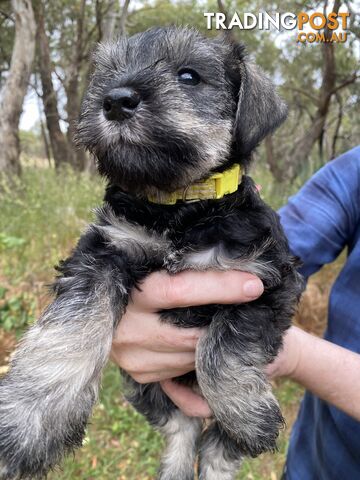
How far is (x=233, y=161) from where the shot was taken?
1.97 meters

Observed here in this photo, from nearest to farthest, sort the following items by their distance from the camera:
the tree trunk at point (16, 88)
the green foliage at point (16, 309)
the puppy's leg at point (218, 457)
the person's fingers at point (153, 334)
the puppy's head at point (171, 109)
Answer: the puppy's head at point (171, 109), the person's fingers at point (153, 334), the puppy's leg at point (218, 457), the green foliage at point (16, 309), the tree trunk at point (16, 88)

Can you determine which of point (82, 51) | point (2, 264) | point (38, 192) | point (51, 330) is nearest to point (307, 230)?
point (51, 330)

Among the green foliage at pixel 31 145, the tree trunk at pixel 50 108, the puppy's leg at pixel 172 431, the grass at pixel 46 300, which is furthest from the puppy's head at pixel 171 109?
the tree trunk at pixel 50 108

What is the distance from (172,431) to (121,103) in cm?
173

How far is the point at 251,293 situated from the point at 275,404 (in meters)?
0.57

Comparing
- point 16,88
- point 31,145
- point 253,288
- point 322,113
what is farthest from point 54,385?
point 31,145

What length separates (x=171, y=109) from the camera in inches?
68.2

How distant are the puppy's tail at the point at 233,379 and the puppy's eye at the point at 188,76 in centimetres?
99

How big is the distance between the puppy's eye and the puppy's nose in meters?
0.35

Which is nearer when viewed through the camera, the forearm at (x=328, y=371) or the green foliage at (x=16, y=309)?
the forearm at (x=328, y=371)

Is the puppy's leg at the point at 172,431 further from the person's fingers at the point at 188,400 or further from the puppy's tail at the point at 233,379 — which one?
the puppy's tail at the point at 233,379

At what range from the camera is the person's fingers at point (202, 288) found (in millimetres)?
1779

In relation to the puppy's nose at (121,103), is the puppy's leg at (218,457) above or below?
below

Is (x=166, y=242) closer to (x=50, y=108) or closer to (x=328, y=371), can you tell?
(x=328, y=371)
